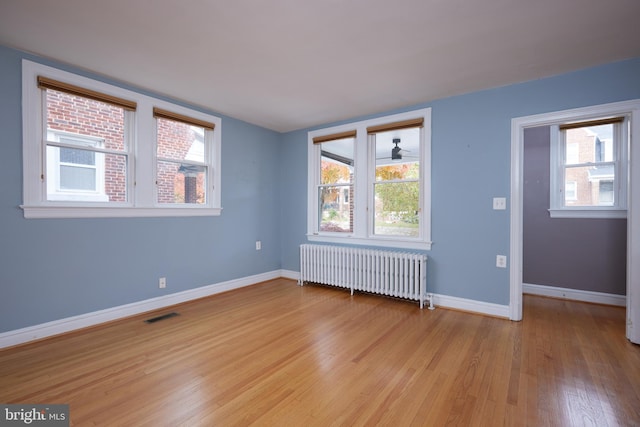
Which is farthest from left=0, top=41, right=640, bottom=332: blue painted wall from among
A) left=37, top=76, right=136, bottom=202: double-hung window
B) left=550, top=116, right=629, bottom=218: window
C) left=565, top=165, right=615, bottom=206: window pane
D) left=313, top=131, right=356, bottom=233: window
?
left=565, top=165, right=615, bottom=206: window pane

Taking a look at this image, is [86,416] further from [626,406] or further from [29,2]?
[626,406]

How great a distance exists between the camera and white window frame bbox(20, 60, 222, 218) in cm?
256

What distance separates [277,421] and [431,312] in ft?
7.72

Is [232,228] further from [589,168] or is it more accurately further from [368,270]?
[589,168]

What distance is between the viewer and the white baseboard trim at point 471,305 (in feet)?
10.5

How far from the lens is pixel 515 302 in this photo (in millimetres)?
3096

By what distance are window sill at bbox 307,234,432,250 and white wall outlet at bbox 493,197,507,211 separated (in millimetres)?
844

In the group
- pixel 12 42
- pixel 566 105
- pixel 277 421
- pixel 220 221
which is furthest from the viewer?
pixel 220 221

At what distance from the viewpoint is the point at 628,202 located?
2605 millimetres

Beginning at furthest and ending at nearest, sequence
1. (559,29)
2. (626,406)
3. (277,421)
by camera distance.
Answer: (559,29), (626,406), (277,421)

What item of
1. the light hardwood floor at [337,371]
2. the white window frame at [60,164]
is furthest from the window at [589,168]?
the white window frame at [60,164]

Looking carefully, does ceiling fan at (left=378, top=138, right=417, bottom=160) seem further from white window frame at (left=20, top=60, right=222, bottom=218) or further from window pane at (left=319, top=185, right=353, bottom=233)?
white window frame at (left=20, top=60, right=222, bottom=218)

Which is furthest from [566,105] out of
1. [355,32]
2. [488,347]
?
[488,347]

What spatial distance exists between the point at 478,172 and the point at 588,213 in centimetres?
177
